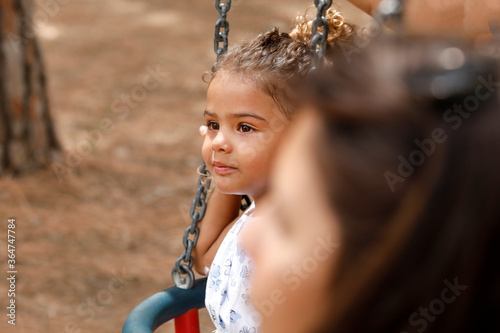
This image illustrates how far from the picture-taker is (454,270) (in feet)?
2.14

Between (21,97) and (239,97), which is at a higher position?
(21,97)

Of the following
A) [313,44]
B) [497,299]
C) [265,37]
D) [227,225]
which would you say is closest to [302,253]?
[497,299]

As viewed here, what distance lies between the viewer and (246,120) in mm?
1298

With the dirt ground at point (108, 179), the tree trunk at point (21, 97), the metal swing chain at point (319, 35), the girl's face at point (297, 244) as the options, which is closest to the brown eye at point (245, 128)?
the metal swing chain at point (319, 35)

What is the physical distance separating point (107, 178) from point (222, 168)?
2816mm

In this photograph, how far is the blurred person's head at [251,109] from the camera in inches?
51.1

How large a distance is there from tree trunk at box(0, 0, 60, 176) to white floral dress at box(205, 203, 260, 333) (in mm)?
2490

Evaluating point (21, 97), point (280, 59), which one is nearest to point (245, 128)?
point (280, 59)

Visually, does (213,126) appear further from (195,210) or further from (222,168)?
(195,210)

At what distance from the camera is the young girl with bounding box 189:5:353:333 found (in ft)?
4.27

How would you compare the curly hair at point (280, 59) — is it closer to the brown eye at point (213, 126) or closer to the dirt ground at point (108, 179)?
the brown eye at point (213, 126)

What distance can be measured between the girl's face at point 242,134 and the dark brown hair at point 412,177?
628mm

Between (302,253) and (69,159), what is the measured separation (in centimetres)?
346

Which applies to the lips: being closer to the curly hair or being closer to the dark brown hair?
the curly hair
